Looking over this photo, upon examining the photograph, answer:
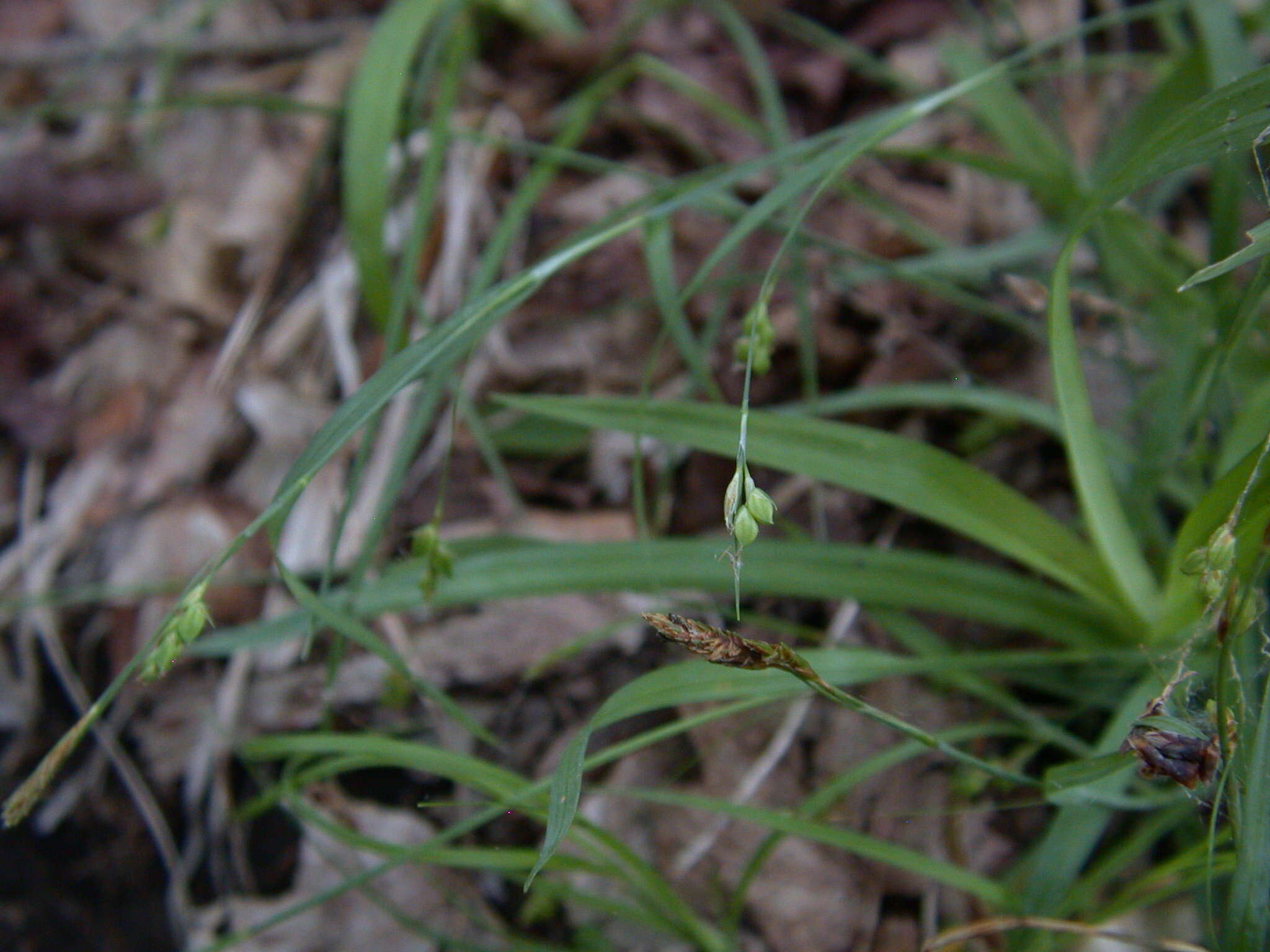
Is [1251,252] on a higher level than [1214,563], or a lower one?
higher

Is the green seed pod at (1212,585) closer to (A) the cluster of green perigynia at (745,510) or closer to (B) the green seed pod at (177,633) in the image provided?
(A) the cluster of green perigynia at (745,510)

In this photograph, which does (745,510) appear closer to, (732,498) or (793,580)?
(732,498)

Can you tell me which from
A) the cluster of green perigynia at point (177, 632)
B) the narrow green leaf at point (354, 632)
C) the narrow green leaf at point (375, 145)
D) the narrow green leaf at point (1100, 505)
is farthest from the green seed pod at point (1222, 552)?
the narrow green leaf at point (375, 145)

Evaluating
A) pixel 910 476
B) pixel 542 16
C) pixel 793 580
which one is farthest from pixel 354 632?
pixel 542 16

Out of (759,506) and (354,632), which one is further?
(354,632)

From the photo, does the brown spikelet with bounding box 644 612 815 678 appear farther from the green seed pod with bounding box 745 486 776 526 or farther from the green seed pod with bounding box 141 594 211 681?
the green seed pod with bounding box 141 594 211 681

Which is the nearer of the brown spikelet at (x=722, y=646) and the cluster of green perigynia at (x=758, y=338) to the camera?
the brown spikelet at (x=722, y=646)

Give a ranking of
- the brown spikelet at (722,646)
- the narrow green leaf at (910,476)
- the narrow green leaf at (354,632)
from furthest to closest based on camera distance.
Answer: the narrow green leaf at (910,476) → the narrow green leaf at (354,632) → the brown spikelet at (722,646)
